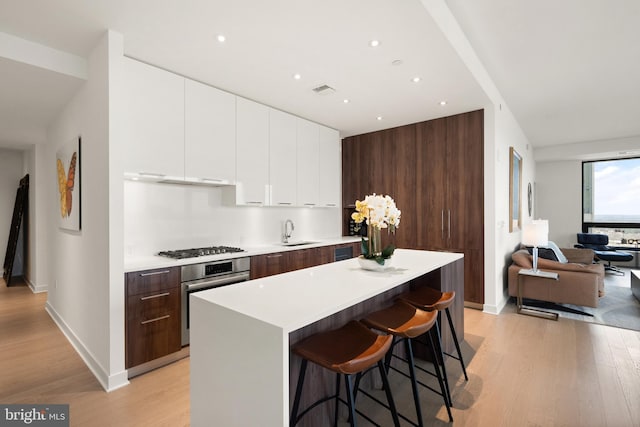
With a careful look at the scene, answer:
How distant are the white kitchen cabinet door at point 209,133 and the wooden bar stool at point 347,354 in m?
2.17

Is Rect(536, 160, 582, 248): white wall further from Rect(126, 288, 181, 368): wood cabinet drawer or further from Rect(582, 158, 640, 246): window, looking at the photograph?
Rect(126, 288, 181, 368): wood cabinet drawer

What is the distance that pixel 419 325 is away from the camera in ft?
5.51

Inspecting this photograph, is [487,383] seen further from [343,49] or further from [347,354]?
[343,49]

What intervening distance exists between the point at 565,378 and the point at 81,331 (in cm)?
406

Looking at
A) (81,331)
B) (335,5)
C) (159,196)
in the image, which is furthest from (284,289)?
(81,331)

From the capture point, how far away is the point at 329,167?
4.84 metres

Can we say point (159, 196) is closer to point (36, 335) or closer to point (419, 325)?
point (36, 335)

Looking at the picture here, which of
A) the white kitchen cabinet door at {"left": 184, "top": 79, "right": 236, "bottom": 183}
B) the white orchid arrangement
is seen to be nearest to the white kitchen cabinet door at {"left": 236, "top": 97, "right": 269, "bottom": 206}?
the white kitchen cabinet door at {"left": 184, "top": 79, "right": 236, "bottom": 183}

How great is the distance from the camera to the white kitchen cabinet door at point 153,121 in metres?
2.59

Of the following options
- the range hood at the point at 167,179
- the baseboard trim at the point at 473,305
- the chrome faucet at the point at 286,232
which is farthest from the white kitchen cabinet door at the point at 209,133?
the baseboard trim at the point at 473,305

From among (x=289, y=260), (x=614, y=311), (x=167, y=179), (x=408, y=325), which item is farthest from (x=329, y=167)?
(x=614, y=311)

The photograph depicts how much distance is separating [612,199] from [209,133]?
906cm

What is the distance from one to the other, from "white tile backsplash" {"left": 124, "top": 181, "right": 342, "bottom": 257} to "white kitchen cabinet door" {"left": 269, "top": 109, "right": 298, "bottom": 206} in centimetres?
38

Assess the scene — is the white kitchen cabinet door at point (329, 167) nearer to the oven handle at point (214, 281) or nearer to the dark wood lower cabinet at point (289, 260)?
the dark wood lower cabinet at point (289, 260)
